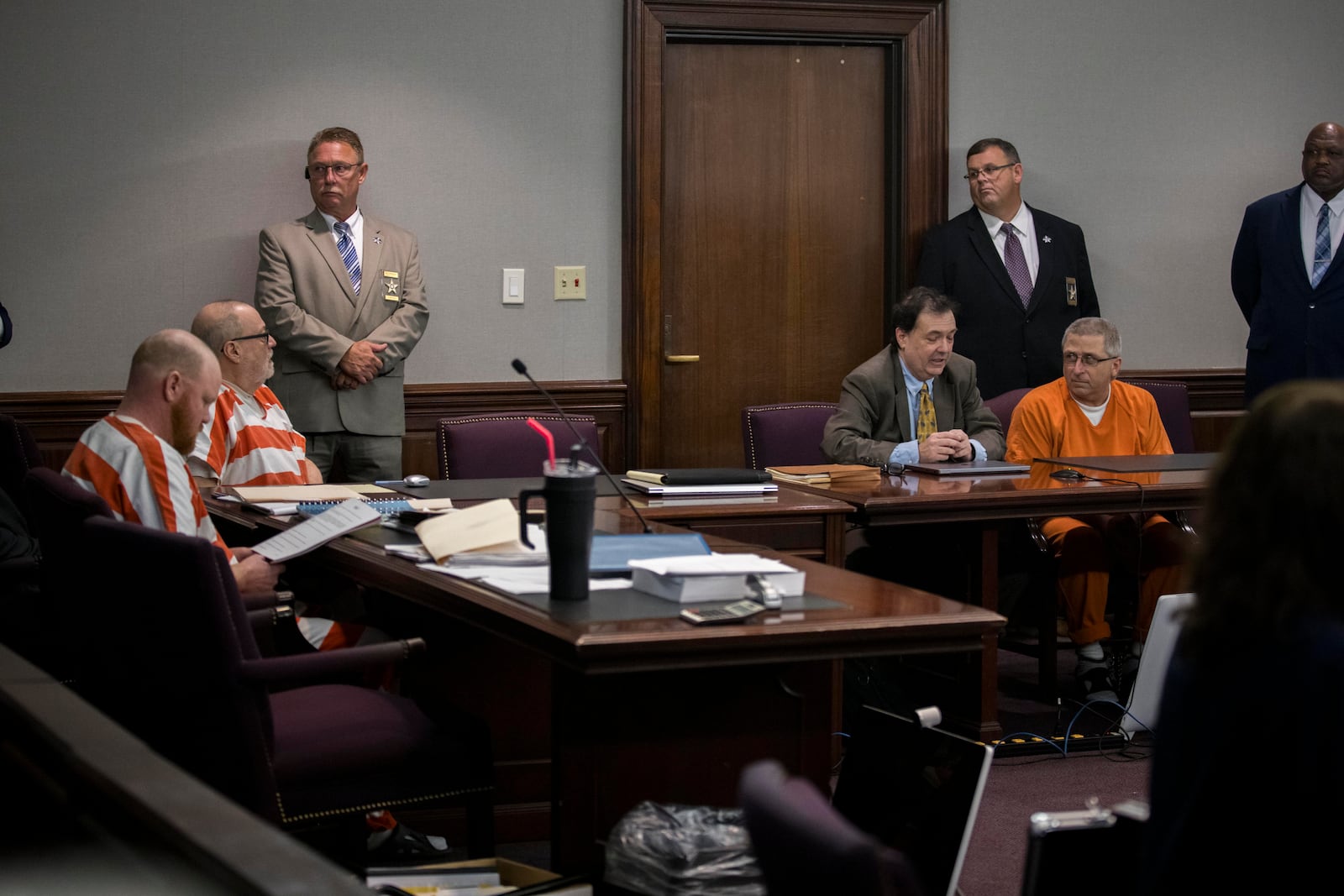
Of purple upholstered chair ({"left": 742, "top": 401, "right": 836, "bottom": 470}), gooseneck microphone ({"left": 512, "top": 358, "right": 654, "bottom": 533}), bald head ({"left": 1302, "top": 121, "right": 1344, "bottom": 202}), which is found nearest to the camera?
gooseneck microphone ({"left": 512, "top": 358, "right": 654, "bottom": 533})

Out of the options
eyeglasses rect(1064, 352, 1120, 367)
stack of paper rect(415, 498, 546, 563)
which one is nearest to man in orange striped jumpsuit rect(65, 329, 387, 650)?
stack of paper rect(415, 498, 546, 563)

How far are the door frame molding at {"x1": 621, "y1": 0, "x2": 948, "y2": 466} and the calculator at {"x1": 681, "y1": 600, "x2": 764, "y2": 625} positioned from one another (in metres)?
3.62

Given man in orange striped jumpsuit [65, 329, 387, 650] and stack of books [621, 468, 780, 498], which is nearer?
man in orange striped jumpsuit [65, 329, 387, 650]

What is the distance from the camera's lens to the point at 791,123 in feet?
18.9

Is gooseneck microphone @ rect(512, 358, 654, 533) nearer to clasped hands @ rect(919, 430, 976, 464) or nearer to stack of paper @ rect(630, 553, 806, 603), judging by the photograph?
stack of paper @ rect(630, 553, 806, 603)

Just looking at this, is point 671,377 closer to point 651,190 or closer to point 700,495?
point 651,190

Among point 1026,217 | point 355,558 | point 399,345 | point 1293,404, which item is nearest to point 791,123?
point 1026,217

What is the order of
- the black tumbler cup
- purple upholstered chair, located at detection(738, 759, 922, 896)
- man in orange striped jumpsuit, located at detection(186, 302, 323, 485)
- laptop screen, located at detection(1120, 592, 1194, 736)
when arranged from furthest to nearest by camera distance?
1. man in orange striped jumpsuit, located at detection(186, 302, 323, 485)
2. laptop screen, located at detection(1120, 592, 1194, 736)
3. the black tumbler cup
4. purple upholstered chair, located at detection(738, 759, 922, 896)

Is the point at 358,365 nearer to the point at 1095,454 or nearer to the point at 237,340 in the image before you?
the point at 237,340

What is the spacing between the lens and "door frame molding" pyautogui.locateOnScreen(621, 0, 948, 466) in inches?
218

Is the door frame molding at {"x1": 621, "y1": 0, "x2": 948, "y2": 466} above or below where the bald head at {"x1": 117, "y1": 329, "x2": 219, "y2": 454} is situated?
above

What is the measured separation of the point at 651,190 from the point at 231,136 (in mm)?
1531

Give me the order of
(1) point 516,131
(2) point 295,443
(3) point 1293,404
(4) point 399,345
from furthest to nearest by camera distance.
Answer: (1) point 516,131 → (4) point 399,345 → (2) point 295,443 → (3) point 1293,404

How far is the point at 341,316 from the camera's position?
16.4 ft
